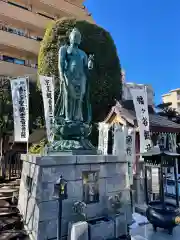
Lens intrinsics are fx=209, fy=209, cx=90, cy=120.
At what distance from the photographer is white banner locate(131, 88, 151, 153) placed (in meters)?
11.3

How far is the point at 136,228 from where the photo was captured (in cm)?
707

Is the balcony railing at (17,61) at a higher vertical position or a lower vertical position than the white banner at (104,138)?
higher

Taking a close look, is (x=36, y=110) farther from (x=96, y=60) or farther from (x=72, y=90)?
(x=72, y=90)

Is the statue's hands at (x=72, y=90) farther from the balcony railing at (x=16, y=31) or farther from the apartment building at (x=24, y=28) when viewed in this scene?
the balcony railing at (x=16, y=31)

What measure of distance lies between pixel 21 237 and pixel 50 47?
1537 centimetres

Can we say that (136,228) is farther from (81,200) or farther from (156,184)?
(156,184)

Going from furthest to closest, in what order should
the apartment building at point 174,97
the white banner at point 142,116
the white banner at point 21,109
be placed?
the apartment building at point 174,97 → the white banner at point 142,116 → the white banner at point 21,109

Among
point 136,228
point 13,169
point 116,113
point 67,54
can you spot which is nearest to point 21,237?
point 136,228

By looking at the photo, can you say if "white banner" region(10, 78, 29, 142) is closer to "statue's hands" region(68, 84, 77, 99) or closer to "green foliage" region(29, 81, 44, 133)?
"statue's hands" region(68, 84, 77, 99)

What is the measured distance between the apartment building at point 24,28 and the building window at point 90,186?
70.5 ft

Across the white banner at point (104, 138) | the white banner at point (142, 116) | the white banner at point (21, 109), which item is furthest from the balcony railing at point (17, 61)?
the white banner at point (142, 116)

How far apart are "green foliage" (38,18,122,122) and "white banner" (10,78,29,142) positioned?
5.49m

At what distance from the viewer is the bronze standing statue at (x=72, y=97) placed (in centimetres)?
711

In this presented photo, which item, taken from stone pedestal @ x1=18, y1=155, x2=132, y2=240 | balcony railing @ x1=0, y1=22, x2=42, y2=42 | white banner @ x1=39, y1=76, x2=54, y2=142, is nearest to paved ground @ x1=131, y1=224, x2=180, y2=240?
stone pedestal @ x1=18, y1=155, x2=132, y2=240
